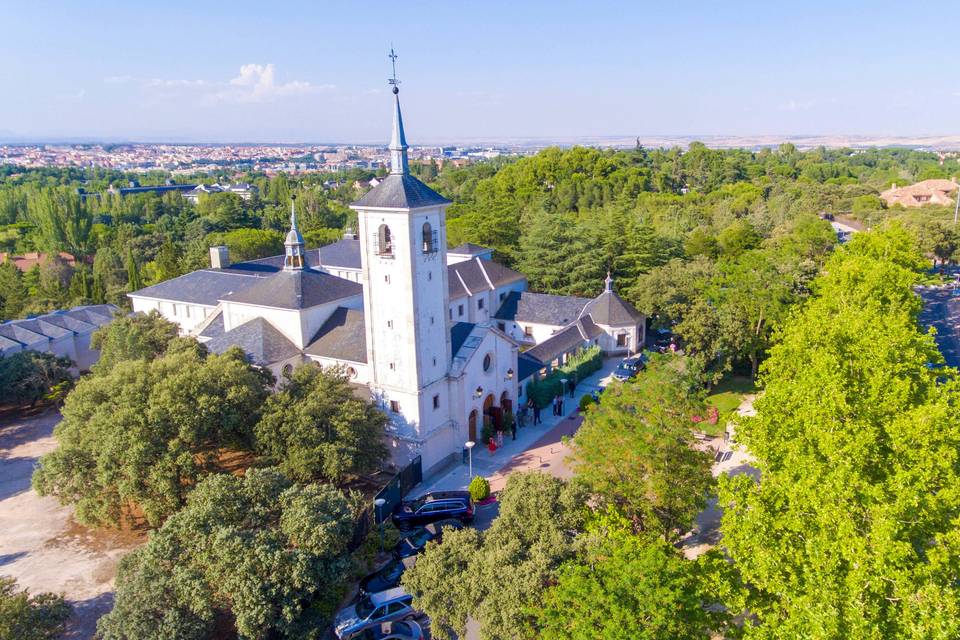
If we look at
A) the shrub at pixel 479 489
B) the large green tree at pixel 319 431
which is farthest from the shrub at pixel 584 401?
the large green tree at pixel 319 431

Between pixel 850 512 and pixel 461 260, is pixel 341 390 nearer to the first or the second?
pixel 850 512

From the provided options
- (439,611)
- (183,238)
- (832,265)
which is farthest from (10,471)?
(183,238)

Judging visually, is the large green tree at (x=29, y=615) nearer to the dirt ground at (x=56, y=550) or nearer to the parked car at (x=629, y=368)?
the dirt ground at (x=56, y=550)

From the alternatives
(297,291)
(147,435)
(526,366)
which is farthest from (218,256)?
(147,435)

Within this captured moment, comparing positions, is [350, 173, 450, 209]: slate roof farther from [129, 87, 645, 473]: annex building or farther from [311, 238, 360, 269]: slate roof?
[311, 238, 360, 269]: slate roof

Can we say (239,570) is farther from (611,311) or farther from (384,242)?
(611,311)

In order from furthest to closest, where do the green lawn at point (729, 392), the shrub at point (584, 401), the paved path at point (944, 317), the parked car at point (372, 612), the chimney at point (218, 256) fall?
the chimney at point (218, 256)
the paved path at point (944, 317)
the green lawn at point (729, 392)
the shrub at point (584, 401)
the parked car at point (372, 612)

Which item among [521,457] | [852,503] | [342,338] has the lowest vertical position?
[521,457]
